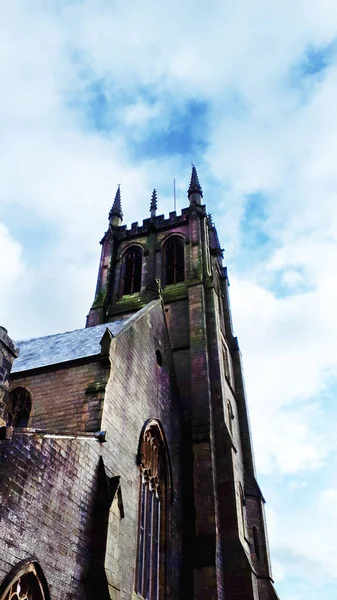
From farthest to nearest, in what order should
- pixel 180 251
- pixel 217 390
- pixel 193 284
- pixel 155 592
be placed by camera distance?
pixel 180 251, pixel 193 284, pixel 217 390, pixel 155 592

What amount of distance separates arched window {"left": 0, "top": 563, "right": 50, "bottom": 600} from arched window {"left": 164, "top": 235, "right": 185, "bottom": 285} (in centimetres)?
2045

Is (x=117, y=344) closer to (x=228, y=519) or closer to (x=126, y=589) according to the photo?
(x=126, y=589)

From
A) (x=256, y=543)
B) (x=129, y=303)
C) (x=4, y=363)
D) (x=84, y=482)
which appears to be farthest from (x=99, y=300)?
(x=4, y=363)

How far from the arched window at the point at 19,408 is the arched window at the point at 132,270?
47.1 feet

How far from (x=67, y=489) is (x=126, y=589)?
11.5 ft

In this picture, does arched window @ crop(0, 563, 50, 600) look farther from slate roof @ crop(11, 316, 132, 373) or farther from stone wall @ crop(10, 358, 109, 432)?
slate roof @ crop(11, 316, 132, 373)

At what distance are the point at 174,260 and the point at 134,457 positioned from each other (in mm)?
17109

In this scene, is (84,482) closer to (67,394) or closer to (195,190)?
(67,394)

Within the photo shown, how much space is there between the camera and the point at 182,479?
18.8 meters

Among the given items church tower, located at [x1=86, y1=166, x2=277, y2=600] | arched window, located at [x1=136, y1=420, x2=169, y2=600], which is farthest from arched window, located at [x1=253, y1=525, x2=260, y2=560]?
arched window, located at [x1=136, y1=420, x2=169, y2=600]

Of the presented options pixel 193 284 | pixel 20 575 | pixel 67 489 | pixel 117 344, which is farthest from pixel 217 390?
pixel 20 575

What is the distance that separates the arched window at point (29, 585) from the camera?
8.41m

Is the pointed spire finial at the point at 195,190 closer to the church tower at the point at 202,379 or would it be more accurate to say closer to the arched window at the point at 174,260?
the church tower at the point at 202,379

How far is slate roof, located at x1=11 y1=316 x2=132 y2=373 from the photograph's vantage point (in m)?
16.1
